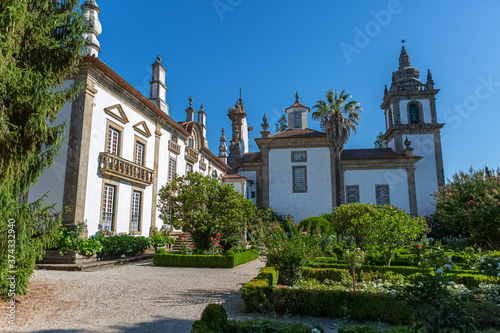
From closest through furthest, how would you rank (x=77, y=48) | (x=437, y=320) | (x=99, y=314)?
(x=437, y=320), (x=99, y=314), (x=77, y=48)

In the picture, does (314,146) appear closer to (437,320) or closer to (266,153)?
(266,153)

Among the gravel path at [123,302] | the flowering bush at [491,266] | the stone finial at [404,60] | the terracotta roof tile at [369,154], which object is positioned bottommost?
the gravel path at [123,302]

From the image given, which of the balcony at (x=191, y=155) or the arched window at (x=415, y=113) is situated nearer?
the balcony at (x=191, y=155)

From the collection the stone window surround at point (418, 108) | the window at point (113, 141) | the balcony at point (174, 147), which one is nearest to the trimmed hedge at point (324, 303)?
the window at point (113, 141)

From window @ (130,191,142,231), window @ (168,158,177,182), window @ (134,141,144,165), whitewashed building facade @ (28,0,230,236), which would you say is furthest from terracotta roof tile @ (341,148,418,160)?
window @ (130,191,142,231)

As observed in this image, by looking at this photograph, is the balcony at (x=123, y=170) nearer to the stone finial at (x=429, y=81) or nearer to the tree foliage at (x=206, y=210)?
the tree foliage at (x=206, y=210)

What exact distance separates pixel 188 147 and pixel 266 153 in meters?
8.78

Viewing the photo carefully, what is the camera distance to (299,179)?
2916 centimetres

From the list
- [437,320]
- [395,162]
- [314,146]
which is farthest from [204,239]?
[395,162]

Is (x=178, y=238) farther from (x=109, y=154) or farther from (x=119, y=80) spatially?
(x=119, y=80)

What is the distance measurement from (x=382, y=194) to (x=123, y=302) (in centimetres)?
2640

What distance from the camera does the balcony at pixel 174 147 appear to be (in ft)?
68.5

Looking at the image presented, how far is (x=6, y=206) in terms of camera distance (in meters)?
5.93

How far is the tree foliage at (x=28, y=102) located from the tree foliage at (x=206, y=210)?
7487mm
